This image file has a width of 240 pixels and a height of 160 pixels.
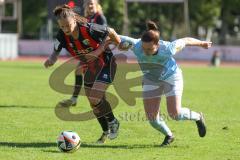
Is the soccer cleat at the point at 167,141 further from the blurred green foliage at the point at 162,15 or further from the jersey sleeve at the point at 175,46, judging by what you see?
the blurred green foliage at the point at 162,15

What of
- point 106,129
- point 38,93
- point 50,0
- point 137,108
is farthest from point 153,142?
point 50,0

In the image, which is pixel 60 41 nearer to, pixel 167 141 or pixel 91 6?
pixel 167 141

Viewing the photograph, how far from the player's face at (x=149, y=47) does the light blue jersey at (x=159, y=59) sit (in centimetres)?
16

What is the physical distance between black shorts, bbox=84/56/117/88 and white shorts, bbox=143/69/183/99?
63 centimetres

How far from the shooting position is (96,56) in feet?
31.3

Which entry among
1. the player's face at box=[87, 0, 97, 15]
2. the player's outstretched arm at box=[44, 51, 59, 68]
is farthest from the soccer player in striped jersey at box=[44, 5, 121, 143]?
the player's face at box=[87, 0, 97, 15]

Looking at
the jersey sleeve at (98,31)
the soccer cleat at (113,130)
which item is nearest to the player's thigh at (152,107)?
the soccer cleat at (113,130)

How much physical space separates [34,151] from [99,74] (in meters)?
1.75

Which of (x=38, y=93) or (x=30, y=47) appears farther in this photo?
(x=30, y=47)

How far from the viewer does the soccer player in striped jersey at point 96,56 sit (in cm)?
916

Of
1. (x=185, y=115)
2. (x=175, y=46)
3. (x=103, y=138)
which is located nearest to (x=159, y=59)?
(x=175, y=46)

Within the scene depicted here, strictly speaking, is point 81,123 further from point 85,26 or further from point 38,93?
point 38,93

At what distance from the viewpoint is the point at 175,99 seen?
29.7 feet

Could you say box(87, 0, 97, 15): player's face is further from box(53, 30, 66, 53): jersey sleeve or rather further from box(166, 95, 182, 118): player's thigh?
box(166, 95, 182, 118): player's thigh
